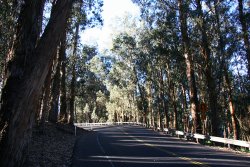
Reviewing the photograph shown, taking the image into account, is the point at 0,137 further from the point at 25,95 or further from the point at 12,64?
the point at 12,64

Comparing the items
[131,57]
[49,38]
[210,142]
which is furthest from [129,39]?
[49,38]

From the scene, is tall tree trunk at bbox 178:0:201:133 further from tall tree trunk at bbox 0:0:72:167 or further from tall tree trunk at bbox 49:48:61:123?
tall tree trunk at bbox 0:0:72:167

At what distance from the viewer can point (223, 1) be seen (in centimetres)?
3195

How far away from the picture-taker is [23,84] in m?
8.59

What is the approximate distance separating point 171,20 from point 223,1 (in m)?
4.90

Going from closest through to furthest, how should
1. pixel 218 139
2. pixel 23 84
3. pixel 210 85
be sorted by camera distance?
pixel 23 84
pixel 218 139
pixel 210 85

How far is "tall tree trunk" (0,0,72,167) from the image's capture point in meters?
8.52

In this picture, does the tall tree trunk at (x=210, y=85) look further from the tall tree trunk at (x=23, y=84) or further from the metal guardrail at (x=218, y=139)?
the tall tree trunk at (x=23, y=84)

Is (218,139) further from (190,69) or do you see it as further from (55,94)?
(55,94)

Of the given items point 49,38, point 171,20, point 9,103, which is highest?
point 171,20

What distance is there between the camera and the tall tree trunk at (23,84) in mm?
8523

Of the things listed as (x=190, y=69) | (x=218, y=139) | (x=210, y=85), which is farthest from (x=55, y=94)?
(x=218, y=139)

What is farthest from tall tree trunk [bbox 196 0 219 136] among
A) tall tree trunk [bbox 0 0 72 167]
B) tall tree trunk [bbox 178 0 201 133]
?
tall tree trunk [bbox 0 0 72 167]

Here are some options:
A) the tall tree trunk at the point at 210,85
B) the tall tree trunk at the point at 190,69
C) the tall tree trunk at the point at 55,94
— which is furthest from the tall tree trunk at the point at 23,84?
the tall tree trunk at the point at 190,69
